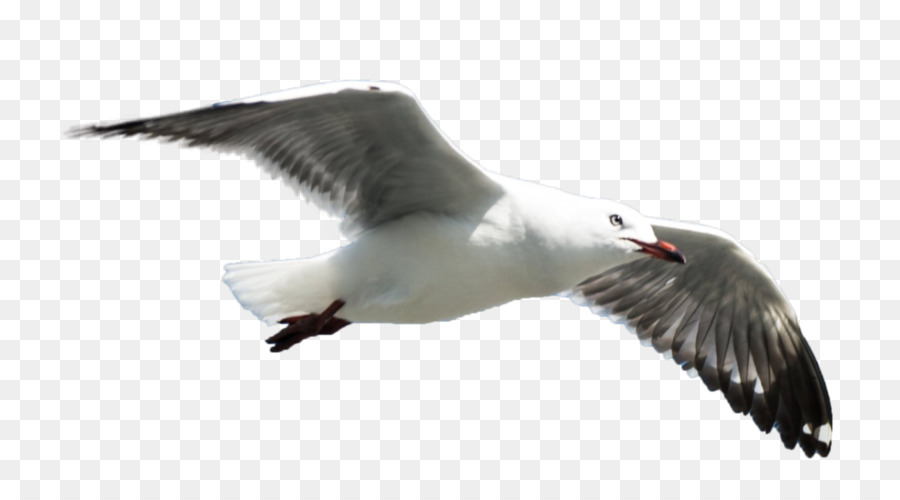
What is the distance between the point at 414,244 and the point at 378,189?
348 mm

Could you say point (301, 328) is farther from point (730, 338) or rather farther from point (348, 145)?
point (730, 338)

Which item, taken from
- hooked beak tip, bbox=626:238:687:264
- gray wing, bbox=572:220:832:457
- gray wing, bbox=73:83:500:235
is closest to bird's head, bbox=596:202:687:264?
hooked beak tip, bbox=626:238:687:264

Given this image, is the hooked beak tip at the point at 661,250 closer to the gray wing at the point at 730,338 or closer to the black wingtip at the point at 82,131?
the gray wing at the point at 730,338

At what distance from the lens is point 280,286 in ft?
23.6

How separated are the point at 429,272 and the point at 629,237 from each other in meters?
0.98

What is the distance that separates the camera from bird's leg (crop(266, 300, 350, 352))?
7102 millimetres

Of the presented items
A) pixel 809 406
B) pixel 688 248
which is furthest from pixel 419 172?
pixel 809 406

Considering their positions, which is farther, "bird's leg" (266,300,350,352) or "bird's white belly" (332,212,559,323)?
"bird's leg" (266,300,350,352)

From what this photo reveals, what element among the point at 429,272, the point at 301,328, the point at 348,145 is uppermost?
the point at 348,145

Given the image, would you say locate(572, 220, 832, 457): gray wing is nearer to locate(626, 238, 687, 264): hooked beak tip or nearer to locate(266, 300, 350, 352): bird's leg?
locate(626, 238, 687, 264): hooked beak tip

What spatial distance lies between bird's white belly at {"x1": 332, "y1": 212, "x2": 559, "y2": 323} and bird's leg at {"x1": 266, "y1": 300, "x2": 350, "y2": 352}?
A: 0.07 m

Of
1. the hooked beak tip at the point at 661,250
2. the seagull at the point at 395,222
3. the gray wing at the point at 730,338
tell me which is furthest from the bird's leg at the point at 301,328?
the gray wing at the point at 730,338

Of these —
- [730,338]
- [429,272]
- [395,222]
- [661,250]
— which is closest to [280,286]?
[395,222]

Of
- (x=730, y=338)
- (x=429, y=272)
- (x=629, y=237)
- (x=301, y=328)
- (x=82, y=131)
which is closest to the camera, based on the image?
(x=82, y=131)
